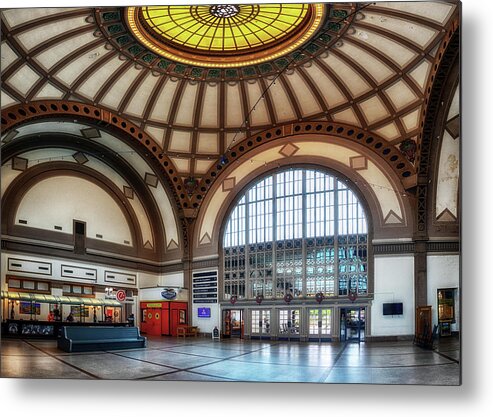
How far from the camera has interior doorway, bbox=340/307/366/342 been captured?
553 centimetres

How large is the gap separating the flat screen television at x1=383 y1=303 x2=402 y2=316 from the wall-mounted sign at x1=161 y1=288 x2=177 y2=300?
2435 millimetres

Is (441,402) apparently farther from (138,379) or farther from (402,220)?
(138,379)

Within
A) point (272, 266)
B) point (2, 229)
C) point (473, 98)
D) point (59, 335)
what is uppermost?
point (473, 98)

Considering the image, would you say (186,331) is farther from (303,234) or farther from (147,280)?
(303,234)

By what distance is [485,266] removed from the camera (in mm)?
5258

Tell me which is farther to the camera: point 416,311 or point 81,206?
point 81,206

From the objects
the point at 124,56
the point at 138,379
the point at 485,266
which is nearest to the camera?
the point at 485,266

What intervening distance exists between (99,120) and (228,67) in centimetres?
174

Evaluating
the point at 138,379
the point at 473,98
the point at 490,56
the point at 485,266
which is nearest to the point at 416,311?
the point at 485,266

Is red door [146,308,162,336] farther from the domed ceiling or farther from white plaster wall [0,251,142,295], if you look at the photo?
the domed ceiling

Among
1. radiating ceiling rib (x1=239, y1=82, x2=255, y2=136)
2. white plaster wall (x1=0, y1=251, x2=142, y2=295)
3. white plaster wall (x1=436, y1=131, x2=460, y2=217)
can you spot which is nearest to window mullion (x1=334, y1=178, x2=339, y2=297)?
white plaster wall (x1=436, y1=131, x2=460, y2=217)

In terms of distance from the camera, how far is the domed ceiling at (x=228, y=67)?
5.71 metres

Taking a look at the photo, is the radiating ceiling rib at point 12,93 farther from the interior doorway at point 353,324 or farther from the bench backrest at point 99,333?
the interior doorway at point 353,324

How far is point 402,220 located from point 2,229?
462cm
